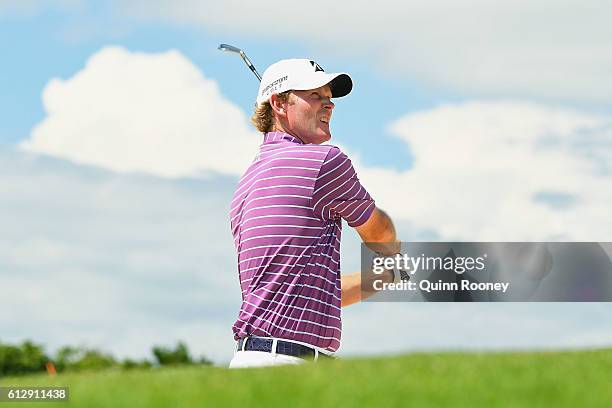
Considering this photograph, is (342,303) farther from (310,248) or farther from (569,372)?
→ (569,372)

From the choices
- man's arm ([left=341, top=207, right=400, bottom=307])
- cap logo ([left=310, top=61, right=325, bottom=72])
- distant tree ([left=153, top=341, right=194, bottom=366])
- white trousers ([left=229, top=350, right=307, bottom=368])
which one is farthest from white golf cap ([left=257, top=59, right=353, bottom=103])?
distant tree ([left=153, top=341, right=194, bottom=366])

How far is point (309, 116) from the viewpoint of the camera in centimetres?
957

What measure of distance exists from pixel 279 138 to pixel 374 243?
4.34ft

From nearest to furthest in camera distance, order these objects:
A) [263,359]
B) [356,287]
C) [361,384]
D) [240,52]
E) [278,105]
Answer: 1. [361,384]
2. [263,359]
3. [356,287]
4. [278,105]
5. [240,52]

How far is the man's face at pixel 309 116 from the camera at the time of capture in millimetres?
9531

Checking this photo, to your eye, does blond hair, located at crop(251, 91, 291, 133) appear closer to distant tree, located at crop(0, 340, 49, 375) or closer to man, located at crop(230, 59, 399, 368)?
man, located at crop(230, 59, 399, 368)

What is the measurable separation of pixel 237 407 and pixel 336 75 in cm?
411

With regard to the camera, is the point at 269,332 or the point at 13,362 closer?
the point at 269,332

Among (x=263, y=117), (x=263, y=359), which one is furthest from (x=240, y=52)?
(x=263, y=359)

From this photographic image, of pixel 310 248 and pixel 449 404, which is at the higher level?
pixel 310 248

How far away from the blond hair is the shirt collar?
11.7 inches

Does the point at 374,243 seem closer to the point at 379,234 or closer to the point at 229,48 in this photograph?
the point at 379,234

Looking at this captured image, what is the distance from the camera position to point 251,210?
8969mm

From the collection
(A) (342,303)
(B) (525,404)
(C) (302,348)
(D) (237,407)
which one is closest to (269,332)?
(C) (302,348)
